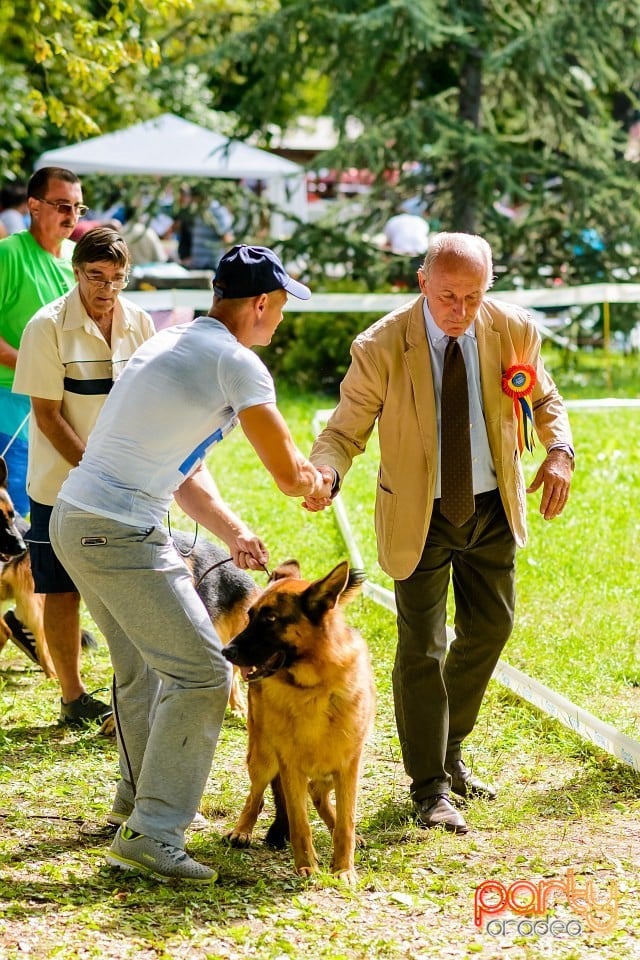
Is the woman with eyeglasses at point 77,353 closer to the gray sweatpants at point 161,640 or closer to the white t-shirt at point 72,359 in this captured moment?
the white t-shirt at point 72,359

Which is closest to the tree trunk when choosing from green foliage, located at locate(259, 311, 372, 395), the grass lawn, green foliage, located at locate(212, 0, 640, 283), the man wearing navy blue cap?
green foliage, located at locate(212, 0, 640, 283)

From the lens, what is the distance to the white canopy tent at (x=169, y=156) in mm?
19766

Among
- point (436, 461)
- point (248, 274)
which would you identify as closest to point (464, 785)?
point (436, 461)

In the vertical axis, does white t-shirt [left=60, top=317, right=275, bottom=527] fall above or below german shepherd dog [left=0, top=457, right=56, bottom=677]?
above

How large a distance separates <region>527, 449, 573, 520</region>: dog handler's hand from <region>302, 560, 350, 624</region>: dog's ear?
3.16 feet

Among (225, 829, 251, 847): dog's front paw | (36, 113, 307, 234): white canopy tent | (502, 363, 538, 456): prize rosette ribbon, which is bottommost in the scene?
(225, 829, 251, 847): dog's front paw

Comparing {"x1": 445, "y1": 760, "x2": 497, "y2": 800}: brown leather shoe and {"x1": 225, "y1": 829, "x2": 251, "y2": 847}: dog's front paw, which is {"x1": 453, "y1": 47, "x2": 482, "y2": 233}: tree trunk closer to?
{"x1": 445, "y1": 760, "x2": 497, "y2": 800}: brown leather shoe

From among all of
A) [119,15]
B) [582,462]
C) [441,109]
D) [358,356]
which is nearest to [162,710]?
[358,356]

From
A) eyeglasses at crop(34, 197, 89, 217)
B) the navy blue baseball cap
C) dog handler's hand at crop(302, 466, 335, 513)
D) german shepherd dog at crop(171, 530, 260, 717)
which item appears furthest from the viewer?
eyeglasses at crop(34, 197, 89, 217)

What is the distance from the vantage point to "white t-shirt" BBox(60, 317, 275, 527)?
12.9 ft

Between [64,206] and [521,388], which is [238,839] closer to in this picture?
[521,388]

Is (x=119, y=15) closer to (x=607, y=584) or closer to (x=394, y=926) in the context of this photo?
(x=607, y=584)

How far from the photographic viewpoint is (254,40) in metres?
17.8

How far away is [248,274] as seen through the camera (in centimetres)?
401
